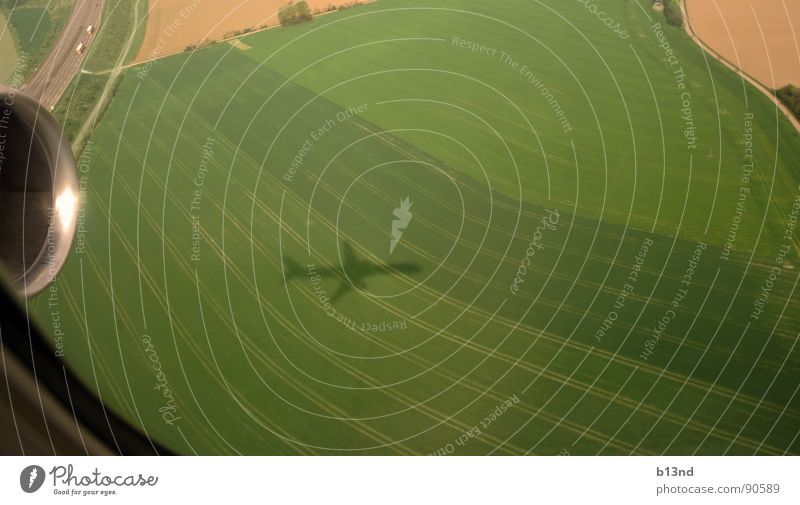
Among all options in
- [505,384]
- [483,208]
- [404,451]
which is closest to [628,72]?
[483,208]

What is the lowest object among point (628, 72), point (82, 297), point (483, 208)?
point (82, 297)

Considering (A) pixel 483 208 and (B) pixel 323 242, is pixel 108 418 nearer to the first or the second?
(B) pixel 323 242

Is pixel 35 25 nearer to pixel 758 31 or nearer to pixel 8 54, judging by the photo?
pixel 8 54

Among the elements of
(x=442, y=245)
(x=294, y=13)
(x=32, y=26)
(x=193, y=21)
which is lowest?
(x=442, y=245)

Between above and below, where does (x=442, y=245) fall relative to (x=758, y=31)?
below

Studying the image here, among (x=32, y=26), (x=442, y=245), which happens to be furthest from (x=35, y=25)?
(x=442, y=245)

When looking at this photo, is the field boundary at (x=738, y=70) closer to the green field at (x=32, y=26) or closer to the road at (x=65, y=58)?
the road at (x=65, y=58)

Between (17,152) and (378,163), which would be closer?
(17,152)
